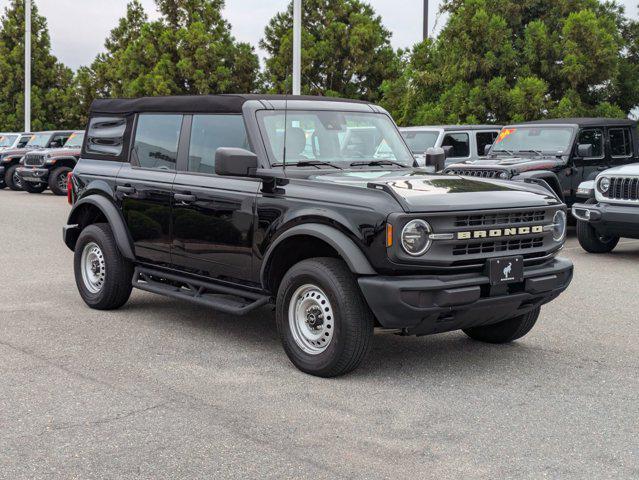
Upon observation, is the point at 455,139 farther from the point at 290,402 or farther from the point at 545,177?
the point at 290,402

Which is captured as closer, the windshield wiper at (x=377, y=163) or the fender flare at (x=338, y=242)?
the fender flare at (x=338, y=242)

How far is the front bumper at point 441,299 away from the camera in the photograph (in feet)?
17.7

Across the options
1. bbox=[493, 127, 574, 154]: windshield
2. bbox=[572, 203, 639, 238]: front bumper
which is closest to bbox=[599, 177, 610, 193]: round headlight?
bbox=[572, 203, 639, 238]: front bumper

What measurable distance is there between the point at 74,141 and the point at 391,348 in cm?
2036

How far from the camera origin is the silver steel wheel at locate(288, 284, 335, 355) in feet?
19.0

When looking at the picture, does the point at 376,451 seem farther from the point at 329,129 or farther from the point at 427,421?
the point at 329,129

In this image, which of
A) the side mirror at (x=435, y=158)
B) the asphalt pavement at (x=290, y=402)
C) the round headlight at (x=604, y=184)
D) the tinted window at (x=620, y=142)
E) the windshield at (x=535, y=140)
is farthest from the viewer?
the tinted window at (x=620, y=142)

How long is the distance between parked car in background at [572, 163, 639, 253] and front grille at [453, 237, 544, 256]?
5.69m

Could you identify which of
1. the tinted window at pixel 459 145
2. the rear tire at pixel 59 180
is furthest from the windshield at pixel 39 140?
the tinted window at pixel 459 145

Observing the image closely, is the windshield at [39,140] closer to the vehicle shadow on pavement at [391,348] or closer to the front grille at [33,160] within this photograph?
the front grille at [33,160]

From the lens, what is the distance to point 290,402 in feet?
17.4

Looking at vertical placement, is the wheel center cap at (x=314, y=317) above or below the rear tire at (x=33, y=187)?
above

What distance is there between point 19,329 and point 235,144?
230cm

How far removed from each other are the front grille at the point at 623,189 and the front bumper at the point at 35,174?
16.9 metres
